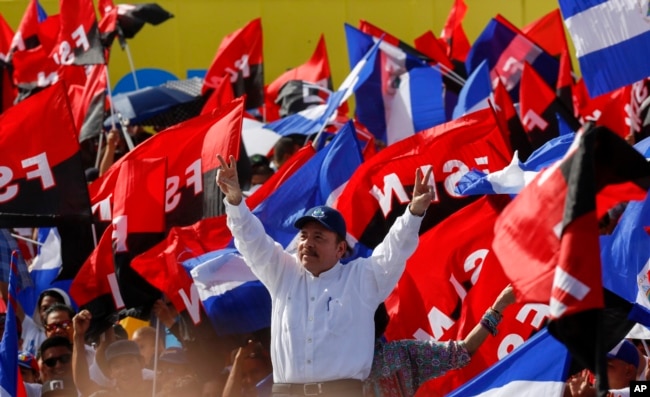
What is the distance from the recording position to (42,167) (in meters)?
8.85

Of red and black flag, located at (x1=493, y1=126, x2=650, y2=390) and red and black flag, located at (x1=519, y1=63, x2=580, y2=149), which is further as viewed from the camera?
red and black flag, located at (x1=519, y1=63, x2=580, y2=149)

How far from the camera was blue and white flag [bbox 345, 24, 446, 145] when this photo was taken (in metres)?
11.5

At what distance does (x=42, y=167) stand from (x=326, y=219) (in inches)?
117

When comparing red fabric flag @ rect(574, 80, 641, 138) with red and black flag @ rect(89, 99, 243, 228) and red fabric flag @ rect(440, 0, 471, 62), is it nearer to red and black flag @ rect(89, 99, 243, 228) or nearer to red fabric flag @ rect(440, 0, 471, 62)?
red and black flag @ rect(89, 99, 243, 228)

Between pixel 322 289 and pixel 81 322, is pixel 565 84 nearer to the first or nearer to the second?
pixel 81 322

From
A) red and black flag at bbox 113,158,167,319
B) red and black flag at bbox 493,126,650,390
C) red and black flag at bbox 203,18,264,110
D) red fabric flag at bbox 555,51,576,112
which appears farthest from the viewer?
red and black flag at bbox 203,18,264,110

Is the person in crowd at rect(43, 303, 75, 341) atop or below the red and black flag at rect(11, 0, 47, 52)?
below

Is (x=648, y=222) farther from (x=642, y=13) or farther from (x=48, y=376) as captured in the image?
(x=48, y=376)

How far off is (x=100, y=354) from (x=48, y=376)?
0.31 meters

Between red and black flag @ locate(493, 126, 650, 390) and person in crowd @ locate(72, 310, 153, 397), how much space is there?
315 centimetres

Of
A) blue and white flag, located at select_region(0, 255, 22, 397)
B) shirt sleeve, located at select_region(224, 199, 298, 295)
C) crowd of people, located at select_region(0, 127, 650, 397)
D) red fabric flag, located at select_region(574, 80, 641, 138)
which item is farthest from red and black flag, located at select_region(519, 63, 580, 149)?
blue and white flag, located at select_region(0, 255, 22, 397)

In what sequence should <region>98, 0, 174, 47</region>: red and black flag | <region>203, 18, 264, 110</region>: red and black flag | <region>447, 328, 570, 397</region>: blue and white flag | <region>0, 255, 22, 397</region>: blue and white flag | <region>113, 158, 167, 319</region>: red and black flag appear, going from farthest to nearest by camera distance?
<region>203, 18, 264, 110</region>: red and black flag, <region>98, 0, 174, 47</region>: red and black flag, <region>113, 158, 167, 319</region>: red and black flag, <region>0, 255, 22, 397</region>: blue and white flag, <region>447, 328, 570, 397</region>: blue and white flag

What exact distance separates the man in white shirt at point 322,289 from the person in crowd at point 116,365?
155cm

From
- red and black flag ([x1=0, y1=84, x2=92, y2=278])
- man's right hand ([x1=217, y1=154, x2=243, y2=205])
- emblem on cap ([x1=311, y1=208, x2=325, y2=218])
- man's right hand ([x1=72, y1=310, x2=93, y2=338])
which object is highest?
man's right hand ([x1=217, y1=154, x2=243, y2=205])
